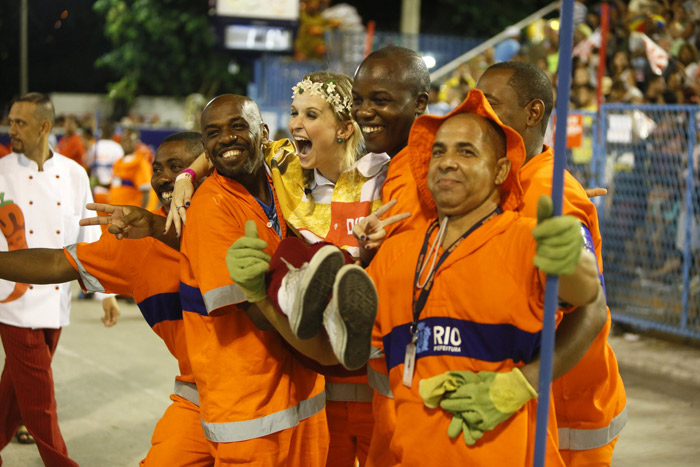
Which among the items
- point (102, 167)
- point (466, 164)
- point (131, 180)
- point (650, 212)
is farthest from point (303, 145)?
point (102, 167)

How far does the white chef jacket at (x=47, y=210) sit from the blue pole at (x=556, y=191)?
353 cm

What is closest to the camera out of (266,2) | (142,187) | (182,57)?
(142,187)

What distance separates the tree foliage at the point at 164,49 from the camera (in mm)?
29109

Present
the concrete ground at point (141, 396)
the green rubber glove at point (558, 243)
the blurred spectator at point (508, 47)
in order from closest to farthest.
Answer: the green rubber glove at point (558, 243)
the concrete ground at point (141, 396)
the blurred spectator at point (508, 47)

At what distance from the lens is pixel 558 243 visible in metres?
2.14

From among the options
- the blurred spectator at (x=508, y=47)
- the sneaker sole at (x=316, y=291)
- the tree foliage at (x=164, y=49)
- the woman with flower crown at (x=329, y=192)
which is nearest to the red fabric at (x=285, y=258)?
the woman with flower crown at (x=329, y=192)

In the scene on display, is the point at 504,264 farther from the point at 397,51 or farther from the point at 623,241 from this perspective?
the point at 623,241

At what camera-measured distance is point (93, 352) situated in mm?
8219

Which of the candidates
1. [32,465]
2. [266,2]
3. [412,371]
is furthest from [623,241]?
[266,2]

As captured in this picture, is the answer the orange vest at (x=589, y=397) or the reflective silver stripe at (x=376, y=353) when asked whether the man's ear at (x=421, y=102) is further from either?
the reflective silver stripe at (x=376, y=353)

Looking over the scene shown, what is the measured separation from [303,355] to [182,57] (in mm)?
28307

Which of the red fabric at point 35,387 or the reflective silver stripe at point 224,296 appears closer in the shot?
the reflective silver stripe at point 224,296

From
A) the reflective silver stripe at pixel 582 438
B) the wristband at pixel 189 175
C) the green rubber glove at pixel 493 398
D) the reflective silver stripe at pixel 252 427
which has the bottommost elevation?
the reflective silver stripe at pixel 582 438

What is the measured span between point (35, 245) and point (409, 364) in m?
3.36
